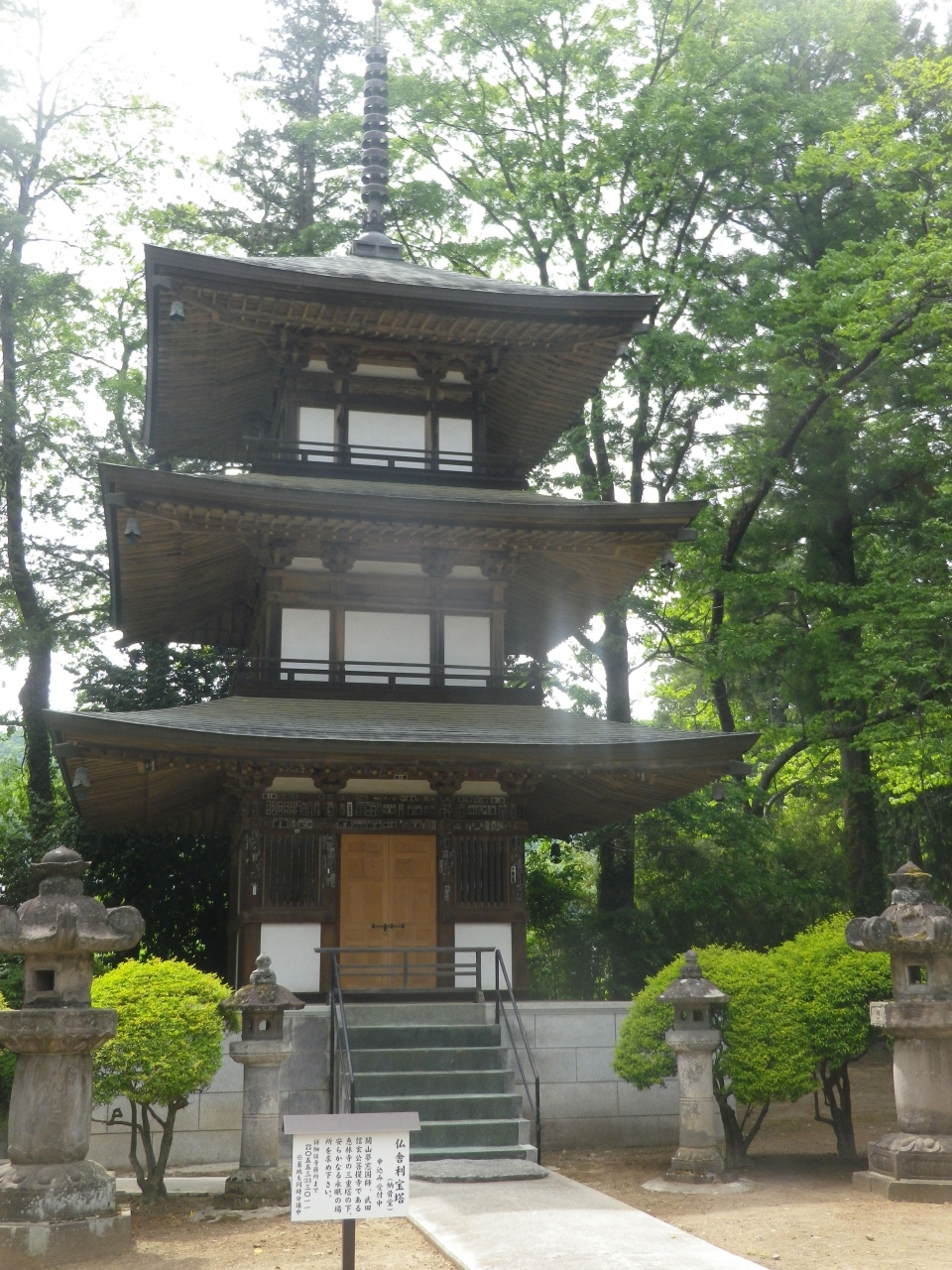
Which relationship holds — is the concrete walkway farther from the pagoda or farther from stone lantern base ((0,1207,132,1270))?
the pagoda

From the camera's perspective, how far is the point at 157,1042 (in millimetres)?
10789

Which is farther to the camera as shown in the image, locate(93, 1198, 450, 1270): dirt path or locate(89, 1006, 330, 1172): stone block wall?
locate(89, 1006, 330, 1172): stone block wall

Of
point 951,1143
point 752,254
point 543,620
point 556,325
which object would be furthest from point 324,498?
point 752,254

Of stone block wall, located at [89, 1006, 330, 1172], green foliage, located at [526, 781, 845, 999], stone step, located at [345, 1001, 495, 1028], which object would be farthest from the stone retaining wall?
green foliage, located at [526, 781, 845, 999]

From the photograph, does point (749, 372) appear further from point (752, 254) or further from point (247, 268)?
point (247, 268)

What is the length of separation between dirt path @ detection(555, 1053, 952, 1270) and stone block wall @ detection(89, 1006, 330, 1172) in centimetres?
279

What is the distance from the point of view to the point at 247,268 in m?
16.7

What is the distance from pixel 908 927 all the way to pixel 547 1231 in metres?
4.63

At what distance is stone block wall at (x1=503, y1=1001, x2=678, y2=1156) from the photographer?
1427 centimetres

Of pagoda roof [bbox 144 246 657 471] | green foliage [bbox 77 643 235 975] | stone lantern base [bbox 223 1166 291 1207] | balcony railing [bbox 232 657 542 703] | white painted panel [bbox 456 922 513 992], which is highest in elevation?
pagoda roof [bbox 144 246 657 471]

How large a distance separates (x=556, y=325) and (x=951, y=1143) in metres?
12.0

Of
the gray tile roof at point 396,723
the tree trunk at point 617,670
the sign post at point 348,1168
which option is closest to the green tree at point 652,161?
the tree trunk at point 617,670

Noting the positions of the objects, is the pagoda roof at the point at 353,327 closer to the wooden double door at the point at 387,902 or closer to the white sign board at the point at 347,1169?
the wooden double door at the point at 387,902

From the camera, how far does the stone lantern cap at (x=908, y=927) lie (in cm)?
1125
